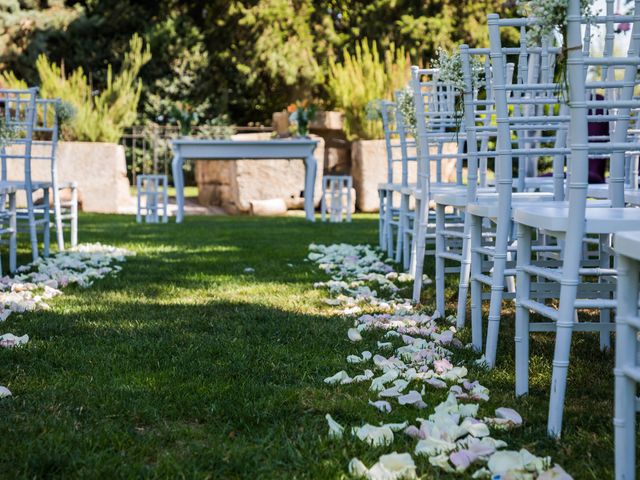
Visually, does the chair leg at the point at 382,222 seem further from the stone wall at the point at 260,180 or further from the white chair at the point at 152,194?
the stone wall at the point at 260,180

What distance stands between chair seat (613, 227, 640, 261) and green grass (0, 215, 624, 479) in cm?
54

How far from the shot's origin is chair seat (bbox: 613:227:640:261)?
5.84ft

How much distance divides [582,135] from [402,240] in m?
4.47

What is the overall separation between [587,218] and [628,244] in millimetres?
603

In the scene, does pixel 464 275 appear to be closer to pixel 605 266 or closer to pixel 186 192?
pixel 605 266

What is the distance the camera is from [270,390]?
9.18ft

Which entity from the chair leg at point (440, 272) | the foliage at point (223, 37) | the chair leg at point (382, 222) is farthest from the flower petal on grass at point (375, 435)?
the foliage at point (223, 37)

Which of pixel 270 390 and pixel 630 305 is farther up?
pixel 630 305

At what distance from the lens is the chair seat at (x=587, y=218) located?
2.35 metres

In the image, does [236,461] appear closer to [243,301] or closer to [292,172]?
[243,301]

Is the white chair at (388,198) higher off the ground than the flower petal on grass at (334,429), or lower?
higher

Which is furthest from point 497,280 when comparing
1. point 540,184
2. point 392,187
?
point 392,187

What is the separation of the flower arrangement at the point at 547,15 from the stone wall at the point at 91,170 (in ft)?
38.0

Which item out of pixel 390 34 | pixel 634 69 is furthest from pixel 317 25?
pixel 634 69
